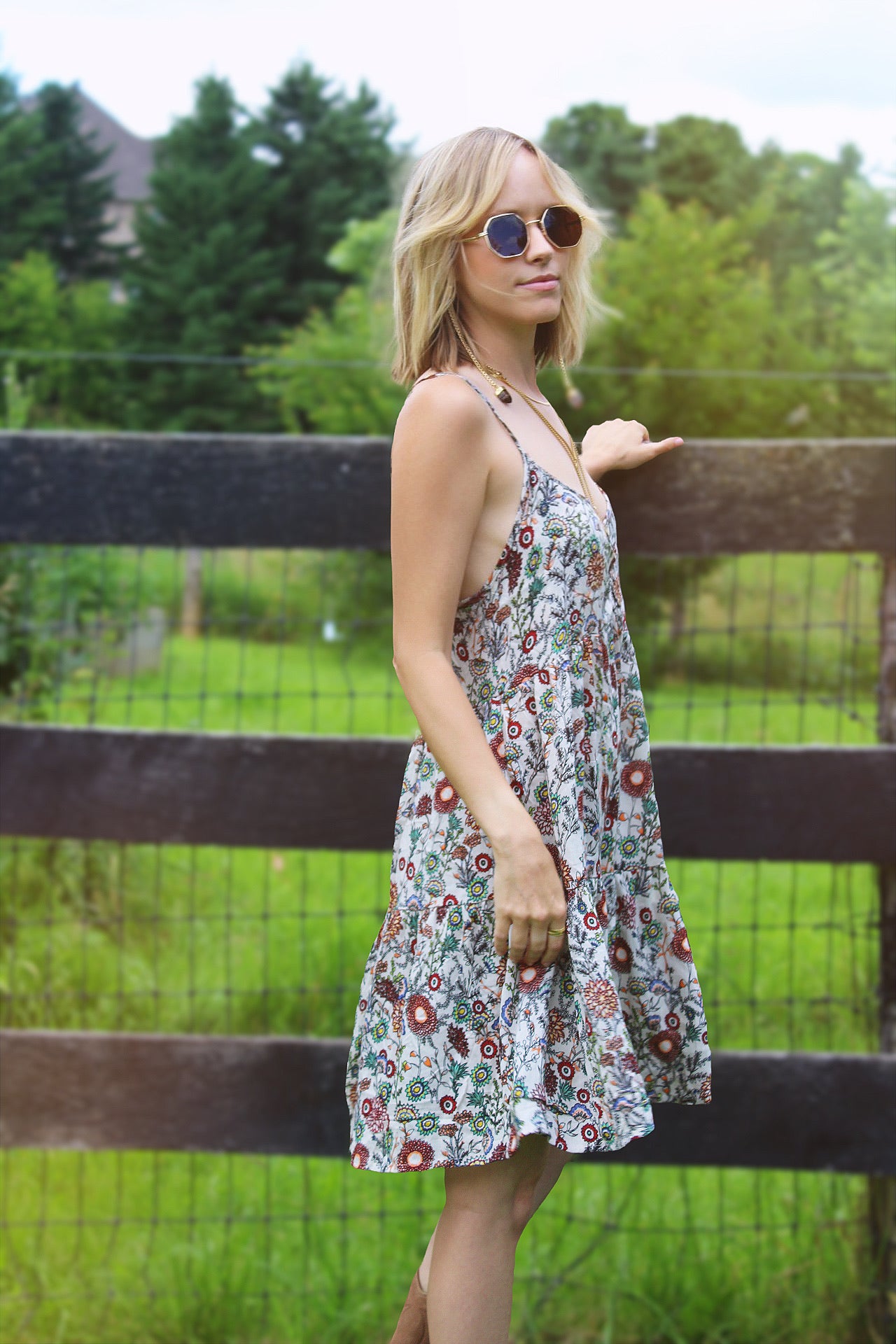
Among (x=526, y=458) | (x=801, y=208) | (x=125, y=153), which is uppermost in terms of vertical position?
(x=125, y=153)

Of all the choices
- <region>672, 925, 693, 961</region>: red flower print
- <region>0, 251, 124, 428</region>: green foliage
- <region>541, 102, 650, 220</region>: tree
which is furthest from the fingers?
<region>0, 251, 124, 428</region>: green foliage

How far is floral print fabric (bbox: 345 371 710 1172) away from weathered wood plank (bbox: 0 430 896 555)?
0.68m

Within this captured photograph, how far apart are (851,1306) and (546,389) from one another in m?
8.50

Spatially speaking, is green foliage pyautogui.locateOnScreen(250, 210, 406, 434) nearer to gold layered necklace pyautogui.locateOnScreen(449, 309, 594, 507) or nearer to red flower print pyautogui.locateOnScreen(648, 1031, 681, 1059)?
gold layered necklace pyautogui.locateOnScreen(449, 309, 594, 507)

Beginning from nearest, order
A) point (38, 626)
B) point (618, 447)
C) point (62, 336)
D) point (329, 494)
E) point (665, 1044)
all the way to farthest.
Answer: point (665, 1044), point (618, 447), point (329, 494), point (38, 626), point (62, 336)

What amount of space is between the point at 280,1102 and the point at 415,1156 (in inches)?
35.5

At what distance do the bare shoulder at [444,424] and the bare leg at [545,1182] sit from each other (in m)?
0.82

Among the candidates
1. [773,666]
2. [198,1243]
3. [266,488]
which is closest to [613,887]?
[266,488]

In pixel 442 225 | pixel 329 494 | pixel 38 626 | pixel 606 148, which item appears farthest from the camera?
pixel 606 148

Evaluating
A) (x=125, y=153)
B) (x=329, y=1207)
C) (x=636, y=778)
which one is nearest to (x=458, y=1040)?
(x=636, y=778)

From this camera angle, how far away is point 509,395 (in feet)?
5.20

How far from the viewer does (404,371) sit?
1.63 m

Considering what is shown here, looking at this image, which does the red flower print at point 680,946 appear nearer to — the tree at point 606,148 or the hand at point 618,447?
the hand at point 618,447

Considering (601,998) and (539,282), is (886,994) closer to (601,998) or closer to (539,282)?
(601,998)
